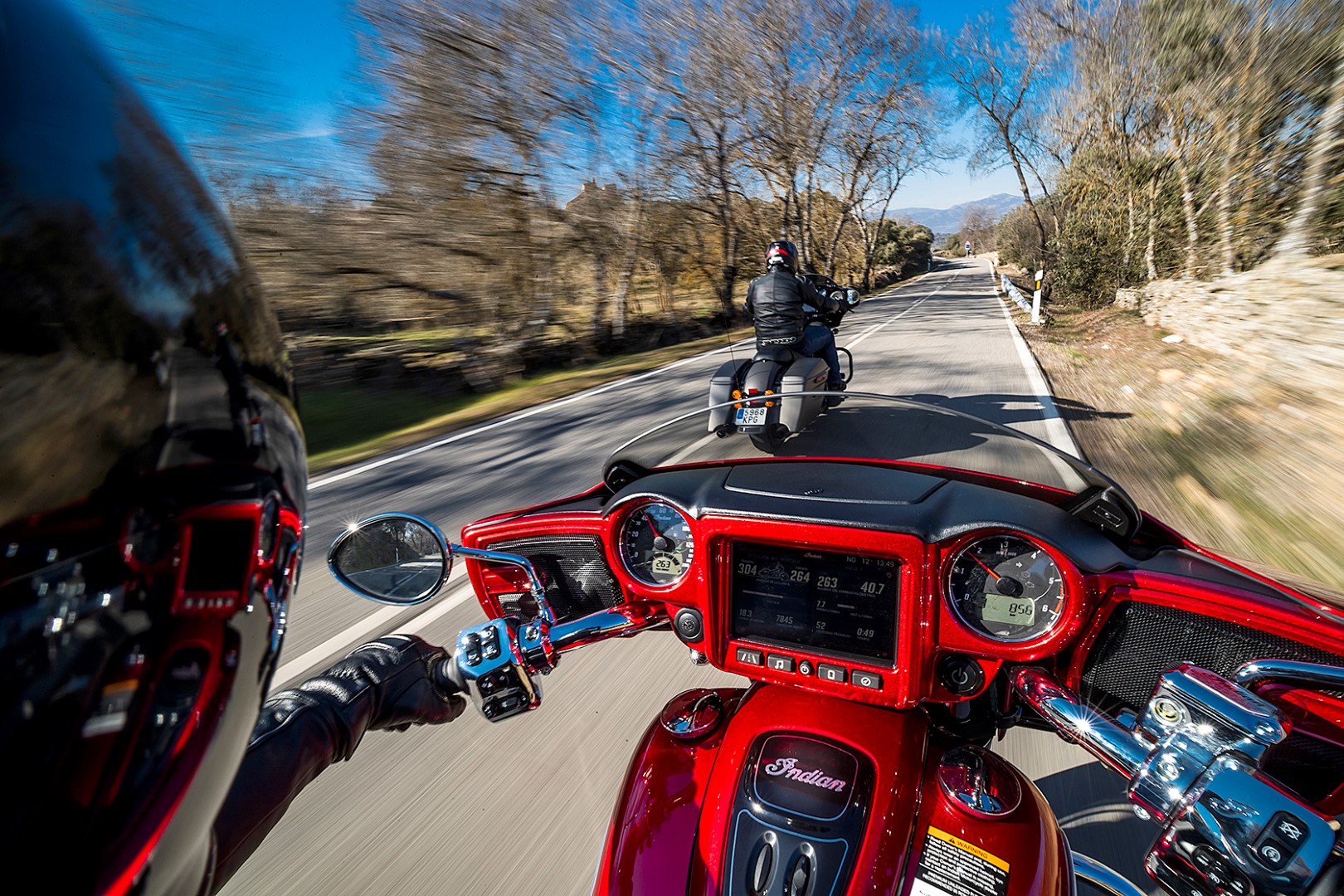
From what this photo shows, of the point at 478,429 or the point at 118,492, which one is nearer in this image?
the point at 118,492

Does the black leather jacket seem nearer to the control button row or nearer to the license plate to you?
the license plate

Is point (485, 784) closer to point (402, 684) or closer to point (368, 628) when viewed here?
point (402, 684)

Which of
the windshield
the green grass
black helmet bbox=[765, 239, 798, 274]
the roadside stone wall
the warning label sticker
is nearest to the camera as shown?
the warning label sticker

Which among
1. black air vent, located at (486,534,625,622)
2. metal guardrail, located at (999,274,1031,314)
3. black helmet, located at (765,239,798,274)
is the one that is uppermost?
black helmet, located at (765,239,798,274)

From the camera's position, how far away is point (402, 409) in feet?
35.3

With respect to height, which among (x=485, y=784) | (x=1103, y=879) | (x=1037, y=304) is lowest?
(x=1037, y=304)

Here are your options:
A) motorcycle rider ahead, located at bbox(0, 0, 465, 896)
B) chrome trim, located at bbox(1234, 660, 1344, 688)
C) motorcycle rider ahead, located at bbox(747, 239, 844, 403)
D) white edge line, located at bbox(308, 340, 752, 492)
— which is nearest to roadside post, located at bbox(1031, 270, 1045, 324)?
white edge line, located at bbox(308, 340, 752, 492)

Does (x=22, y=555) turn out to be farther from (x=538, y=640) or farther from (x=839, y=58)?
(x=839, y=58)

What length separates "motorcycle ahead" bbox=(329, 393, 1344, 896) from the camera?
3.28 feet

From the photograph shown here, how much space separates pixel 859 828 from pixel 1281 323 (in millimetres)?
10178

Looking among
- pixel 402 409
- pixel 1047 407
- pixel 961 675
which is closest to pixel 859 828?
pixel 961 675

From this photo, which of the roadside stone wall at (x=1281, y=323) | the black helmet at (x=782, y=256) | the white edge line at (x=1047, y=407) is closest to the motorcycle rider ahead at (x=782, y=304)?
the black helmet at (x=782, y=256)

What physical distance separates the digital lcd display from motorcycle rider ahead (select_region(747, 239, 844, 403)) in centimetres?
404

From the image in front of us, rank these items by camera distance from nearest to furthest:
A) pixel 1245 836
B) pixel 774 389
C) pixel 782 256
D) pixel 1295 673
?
pixel 1245 836, pixel 1295 673, pixel 774 389, pixel 782 256
